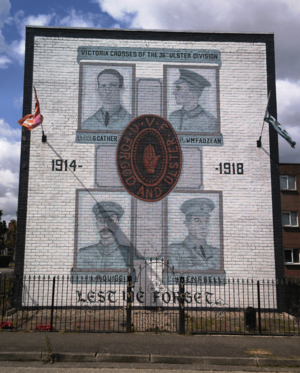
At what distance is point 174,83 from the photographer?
37.7 feet

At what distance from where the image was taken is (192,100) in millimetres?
11453

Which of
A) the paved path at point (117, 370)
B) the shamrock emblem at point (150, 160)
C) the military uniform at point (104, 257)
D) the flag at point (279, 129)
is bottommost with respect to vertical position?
the paved path at point (117, 370)

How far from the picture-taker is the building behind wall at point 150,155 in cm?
1059

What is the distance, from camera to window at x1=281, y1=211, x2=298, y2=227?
2259 centimetres

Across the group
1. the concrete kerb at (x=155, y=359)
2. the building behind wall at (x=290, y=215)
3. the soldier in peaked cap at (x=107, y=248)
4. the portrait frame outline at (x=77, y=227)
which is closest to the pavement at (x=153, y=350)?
the concrete kerb at (x=155, y=359)

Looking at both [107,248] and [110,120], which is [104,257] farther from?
[110,120]

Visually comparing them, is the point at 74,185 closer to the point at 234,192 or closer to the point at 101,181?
the point at 101,181

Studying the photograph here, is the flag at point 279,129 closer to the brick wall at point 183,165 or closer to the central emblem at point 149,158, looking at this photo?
the brick wall at point 183,165

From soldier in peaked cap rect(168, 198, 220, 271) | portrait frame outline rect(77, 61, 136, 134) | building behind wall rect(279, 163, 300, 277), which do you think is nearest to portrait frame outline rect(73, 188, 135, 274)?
soldier in peaked cap rect(168, 198, 220, 271)

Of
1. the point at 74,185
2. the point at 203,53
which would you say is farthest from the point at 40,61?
the point at 203,53

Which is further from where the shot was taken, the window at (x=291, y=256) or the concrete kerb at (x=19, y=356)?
the window at (x=291, y=256)

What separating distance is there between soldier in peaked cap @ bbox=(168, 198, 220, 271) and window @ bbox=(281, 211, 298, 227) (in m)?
14.1

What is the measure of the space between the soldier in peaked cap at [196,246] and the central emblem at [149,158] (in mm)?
1154

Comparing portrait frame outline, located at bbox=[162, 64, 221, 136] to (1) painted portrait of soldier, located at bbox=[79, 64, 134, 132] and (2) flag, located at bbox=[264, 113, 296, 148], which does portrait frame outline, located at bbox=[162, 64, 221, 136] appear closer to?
(1) painted portrait of soldier, located at bbox=[79, 64, 134, 132]
